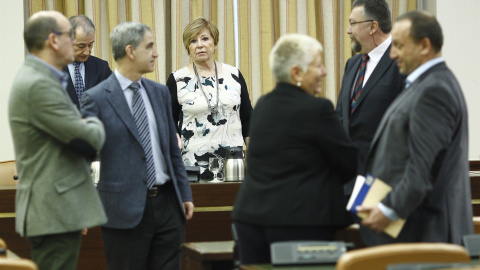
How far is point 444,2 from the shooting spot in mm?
6676

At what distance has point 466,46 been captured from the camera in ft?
22.0

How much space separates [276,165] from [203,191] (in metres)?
1.72

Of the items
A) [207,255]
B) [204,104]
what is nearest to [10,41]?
[204,104]

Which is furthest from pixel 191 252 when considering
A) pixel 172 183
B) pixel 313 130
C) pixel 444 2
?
pixel 444 2

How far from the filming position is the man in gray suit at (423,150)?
280 centimetres

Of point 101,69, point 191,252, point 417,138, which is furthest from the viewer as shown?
point 101,69

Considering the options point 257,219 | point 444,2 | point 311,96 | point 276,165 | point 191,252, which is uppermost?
point 444,2

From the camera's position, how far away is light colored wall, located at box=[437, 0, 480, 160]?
6680 mm

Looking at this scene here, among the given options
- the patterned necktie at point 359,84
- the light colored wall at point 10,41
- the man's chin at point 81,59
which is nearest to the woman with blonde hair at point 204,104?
the man's chin at point 81,59

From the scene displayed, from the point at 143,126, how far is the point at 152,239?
0.54m

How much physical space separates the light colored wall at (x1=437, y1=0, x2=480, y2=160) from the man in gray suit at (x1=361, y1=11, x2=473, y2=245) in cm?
389

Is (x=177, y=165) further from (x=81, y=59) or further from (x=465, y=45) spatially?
(x=465, y=45)

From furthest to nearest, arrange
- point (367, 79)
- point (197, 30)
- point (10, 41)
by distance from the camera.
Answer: point (10, 41) → point (197, 30) → point (367, 79)

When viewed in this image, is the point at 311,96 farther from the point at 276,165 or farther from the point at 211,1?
the point at 211,1
